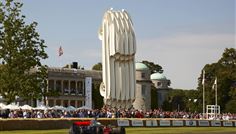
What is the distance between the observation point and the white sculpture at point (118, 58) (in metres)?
95.6

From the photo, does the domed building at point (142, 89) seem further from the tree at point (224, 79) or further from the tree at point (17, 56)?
the tree at point (17, 56)

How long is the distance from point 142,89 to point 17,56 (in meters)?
106

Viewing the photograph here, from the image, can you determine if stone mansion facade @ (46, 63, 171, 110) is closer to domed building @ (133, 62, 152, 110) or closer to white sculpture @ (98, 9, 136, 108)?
domed building @ (133, 62, 152, 110)

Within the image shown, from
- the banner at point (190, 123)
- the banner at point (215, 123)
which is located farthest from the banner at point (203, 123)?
the banner at point (215, 123)

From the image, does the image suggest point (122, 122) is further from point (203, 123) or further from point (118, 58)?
point (118, 58)

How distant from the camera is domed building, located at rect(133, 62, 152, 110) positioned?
17362cm

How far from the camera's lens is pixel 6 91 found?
7306 centimetres

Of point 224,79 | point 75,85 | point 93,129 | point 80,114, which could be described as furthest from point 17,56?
point 75,85

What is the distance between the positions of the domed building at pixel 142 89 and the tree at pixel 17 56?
10080 centimetres

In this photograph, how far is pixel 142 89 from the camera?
17612 cm

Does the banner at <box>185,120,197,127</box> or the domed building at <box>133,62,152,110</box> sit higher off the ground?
the domed building at <box>133,62,152,110</box>

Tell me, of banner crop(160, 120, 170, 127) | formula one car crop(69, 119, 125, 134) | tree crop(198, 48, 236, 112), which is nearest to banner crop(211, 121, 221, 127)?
banner crop(160, 120, 170, 127)

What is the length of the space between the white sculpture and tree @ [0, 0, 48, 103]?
22806 mm

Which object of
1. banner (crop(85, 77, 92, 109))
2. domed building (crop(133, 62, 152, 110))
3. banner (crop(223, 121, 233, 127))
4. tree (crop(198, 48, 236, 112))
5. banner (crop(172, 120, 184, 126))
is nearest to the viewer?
banner (crop(172, 120, 184, 126))
